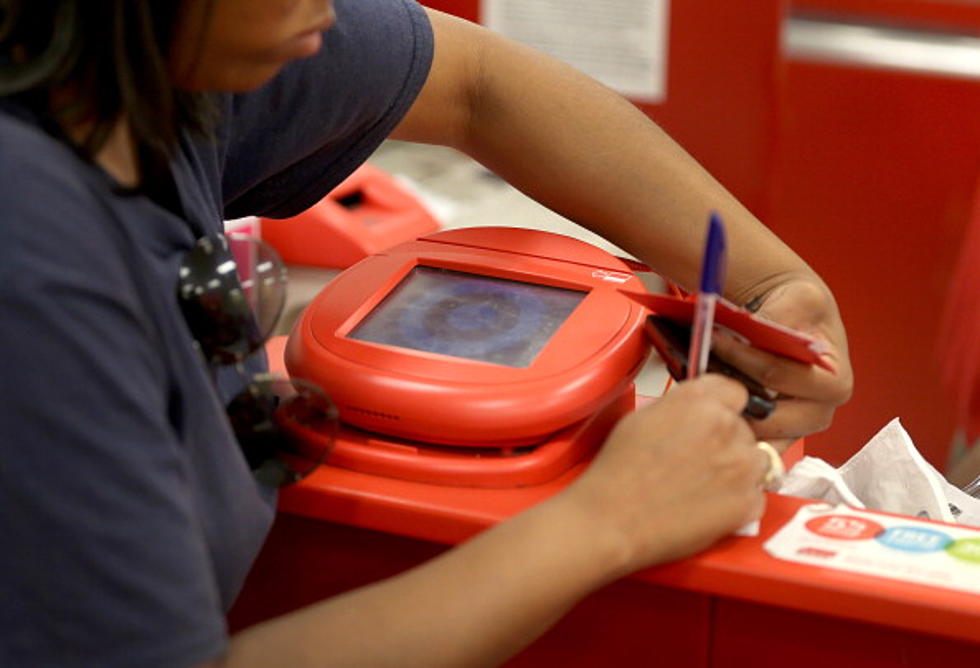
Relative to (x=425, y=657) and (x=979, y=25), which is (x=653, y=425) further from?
(x=979, y=25)

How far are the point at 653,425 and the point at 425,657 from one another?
0.20m

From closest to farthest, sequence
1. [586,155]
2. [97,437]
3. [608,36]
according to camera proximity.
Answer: [97,437]
[586,155]
[608,36]

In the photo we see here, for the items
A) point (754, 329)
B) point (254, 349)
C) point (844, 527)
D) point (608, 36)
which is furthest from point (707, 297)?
point (608, 36)

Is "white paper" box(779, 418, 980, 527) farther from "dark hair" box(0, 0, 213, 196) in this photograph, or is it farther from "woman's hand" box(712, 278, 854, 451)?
"dark hair" box(0, 0, 213, 196)

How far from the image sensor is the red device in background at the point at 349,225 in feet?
A: 5.70

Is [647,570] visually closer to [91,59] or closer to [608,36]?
[91,59]

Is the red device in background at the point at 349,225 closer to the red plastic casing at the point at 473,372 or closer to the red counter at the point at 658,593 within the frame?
the red plastic casing at the point at 473,372

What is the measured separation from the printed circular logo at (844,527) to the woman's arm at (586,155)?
28 centimetres

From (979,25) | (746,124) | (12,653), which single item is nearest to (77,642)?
(12,653)

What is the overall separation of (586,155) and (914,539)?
1.48ft

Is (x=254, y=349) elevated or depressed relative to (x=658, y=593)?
elevated

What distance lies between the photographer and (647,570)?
0.76 metres

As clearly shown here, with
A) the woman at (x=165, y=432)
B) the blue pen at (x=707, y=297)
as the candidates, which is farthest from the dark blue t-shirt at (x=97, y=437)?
the blue pen at (x=707, y=297)

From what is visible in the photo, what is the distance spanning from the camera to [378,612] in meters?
0.70
